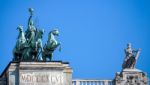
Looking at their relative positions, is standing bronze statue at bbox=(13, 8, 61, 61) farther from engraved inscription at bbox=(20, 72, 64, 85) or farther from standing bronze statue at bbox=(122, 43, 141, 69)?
standing bronze statue at bbox=(122, 43, 141, 69)

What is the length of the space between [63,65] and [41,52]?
1.73 meters

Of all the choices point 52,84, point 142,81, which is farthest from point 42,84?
point 142,81

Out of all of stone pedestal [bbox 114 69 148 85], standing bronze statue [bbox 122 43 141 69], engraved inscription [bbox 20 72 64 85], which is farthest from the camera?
standing bronze statue [bbox 122 43 141 69]

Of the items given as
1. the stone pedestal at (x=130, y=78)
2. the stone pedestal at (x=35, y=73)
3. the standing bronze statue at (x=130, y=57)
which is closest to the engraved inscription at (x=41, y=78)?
the stone pedestal at (x=35, y=73)

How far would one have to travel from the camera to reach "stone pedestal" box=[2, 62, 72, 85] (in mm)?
55625

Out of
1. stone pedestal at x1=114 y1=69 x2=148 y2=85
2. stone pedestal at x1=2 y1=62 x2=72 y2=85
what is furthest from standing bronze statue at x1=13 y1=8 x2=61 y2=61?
stone pedestal at x1=114 y1=69 x2=148 y2=85

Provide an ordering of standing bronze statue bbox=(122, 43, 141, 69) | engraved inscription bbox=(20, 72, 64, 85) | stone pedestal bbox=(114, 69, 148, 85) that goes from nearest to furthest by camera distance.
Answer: engraved inscription bbox=(20, 72, 64, 85), stone pedestal bbox=(114, 69, 148, 85), standing bronze statue bbox=(122, 43, 141, 69)

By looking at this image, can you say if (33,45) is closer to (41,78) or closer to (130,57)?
(41,78)

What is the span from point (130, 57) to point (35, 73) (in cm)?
767

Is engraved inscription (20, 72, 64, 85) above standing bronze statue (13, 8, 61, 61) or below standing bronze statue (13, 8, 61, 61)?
below

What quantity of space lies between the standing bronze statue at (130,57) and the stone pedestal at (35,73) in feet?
18.7

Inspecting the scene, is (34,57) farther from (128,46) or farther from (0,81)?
(128,46)

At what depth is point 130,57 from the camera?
2351 inches

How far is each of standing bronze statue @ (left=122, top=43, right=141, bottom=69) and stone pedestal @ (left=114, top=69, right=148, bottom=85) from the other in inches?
22.4
